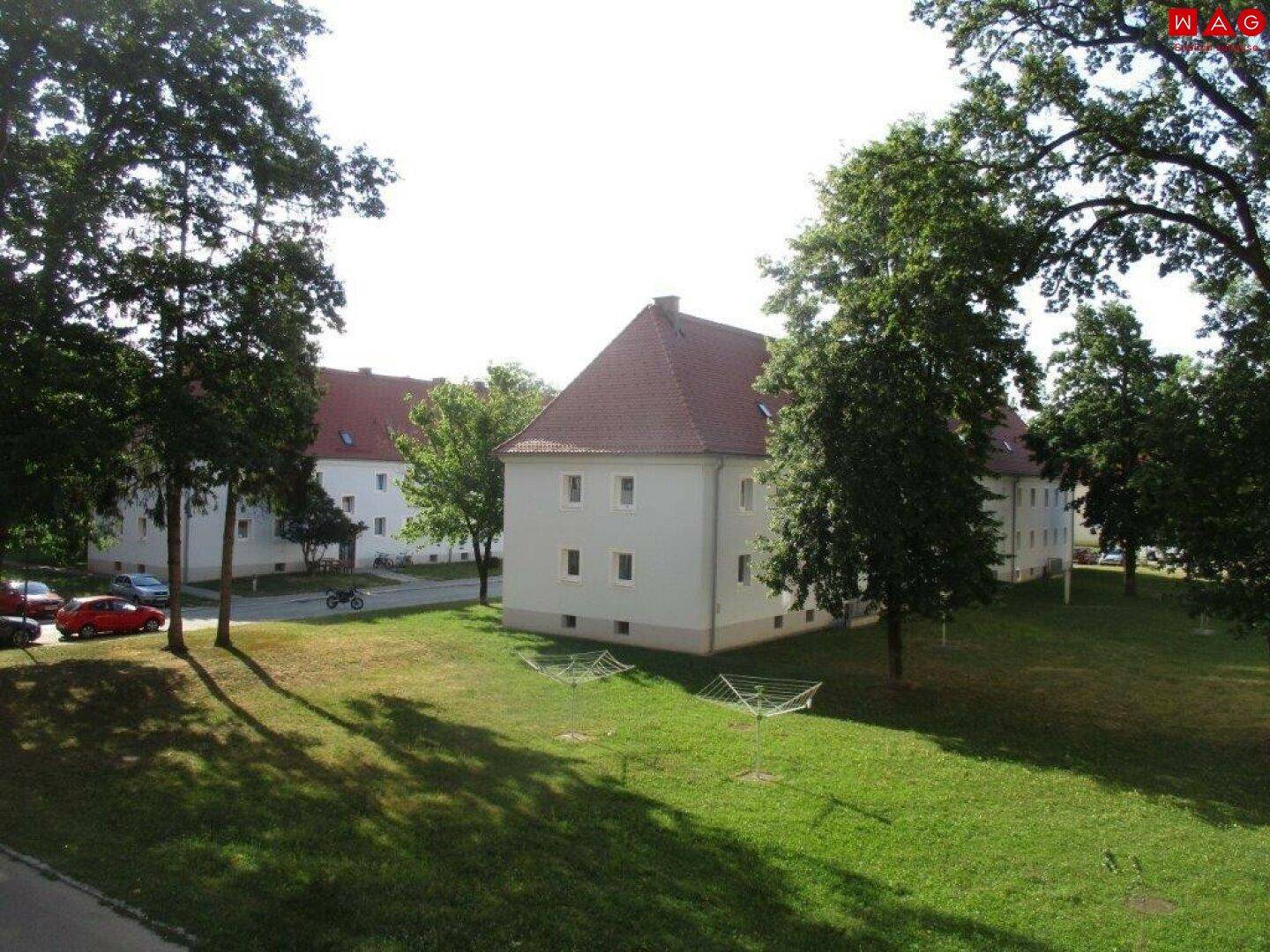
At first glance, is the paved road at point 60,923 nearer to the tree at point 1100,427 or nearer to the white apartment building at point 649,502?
the white apartment building at point 649,502

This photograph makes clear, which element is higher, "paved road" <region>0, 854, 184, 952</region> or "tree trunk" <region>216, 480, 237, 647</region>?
"tree trunk" <region>216, 480, 237, 647</region>

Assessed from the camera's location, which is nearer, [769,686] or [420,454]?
[769,686]

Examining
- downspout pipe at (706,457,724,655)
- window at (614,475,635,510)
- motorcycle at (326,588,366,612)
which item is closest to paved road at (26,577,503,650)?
motorcycle at (326,588,366,612)

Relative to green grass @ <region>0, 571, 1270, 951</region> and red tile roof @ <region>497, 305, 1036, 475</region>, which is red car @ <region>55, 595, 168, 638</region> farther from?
red tile roof @ <region>497, 305, 1036, 475</region>

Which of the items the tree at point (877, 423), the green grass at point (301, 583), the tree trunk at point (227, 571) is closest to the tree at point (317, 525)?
the green grass at point (301, 583)

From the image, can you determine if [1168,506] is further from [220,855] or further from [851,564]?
[220,855]

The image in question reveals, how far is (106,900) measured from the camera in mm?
8539

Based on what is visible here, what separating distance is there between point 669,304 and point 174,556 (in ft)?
56.4

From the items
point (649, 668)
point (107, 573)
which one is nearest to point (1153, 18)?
point (649, 668)

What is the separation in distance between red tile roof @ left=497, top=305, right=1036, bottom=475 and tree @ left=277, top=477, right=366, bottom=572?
18.0m

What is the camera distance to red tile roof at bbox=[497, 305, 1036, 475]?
86.5 ft

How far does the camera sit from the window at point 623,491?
88.0 ft

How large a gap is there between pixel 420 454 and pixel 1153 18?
92.2 ft

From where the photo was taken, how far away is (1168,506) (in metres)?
16.1
